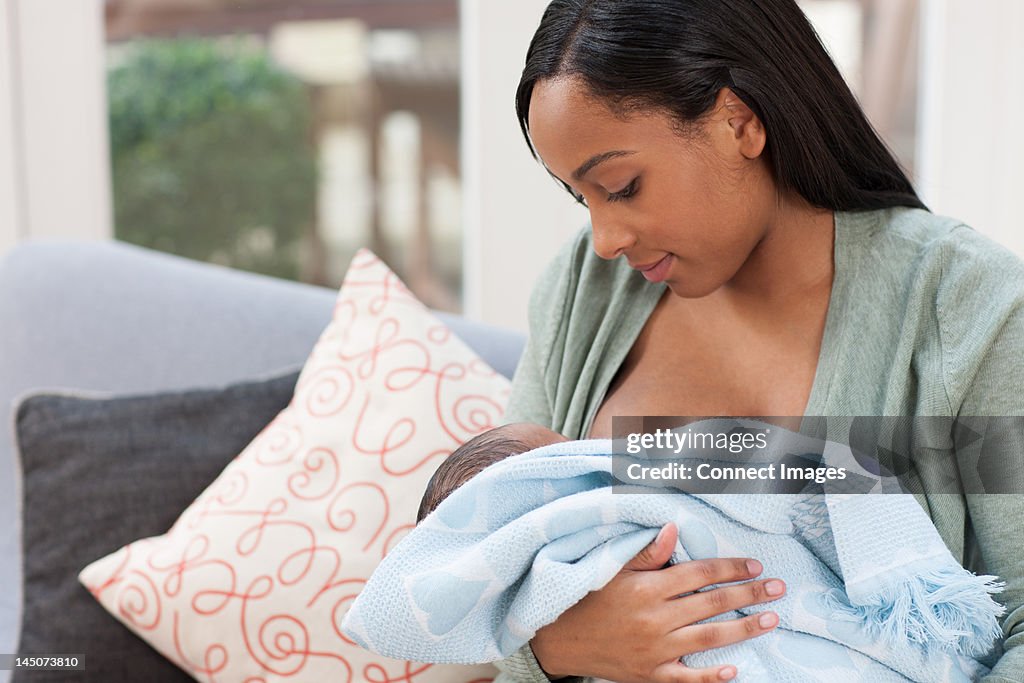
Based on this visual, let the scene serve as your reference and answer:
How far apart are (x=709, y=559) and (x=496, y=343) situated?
2.49ft

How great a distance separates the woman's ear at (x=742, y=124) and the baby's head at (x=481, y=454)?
38cm

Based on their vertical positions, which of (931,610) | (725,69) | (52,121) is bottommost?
(931,610)

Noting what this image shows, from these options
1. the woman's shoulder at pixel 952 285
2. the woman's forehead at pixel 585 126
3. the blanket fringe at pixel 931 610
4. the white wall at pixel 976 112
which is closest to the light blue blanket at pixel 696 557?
the blanket fringe at pixel 931 610

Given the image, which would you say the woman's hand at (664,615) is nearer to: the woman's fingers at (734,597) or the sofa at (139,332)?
the woman's fingers at (734,597)

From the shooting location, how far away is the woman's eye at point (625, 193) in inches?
47.3

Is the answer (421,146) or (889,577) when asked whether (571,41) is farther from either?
(421,146)

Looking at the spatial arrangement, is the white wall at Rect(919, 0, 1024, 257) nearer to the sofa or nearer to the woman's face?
the sofa

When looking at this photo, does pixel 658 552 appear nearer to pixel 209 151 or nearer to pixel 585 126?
pixel 585 126

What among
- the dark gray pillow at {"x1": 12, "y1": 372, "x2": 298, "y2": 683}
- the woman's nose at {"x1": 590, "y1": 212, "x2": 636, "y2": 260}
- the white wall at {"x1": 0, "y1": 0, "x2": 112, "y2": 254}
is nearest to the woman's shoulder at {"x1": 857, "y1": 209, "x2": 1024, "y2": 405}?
the woman's nose at {"x1": 590, "y1": 212, "x2": 636, "y2": 260}

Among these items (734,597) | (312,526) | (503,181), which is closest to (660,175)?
(734,597)

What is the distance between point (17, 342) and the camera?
1.90 meters

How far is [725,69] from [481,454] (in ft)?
1.60

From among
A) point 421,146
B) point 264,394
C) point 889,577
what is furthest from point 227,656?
point 421,146

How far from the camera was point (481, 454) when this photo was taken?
1.21m
